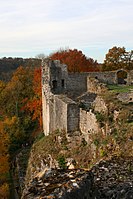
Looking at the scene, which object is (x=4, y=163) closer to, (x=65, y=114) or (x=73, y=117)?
(x=65, y=114)

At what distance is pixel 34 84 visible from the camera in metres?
37.4

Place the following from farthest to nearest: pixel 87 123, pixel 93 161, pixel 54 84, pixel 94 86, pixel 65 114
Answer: pixel 54 84, pixel 94 86, pixel 65 114, pixel 87 123, pixel 93 161

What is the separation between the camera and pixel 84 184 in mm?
4199

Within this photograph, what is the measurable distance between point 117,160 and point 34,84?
102 feet

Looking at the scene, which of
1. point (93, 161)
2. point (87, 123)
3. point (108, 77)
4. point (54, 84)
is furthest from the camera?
point (108, 77)

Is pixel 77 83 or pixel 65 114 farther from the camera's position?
pixel 77 83

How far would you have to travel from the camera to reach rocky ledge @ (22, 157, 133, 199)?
13.1 ft

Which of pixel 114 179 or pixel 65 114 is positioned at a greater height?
pixel 114 179

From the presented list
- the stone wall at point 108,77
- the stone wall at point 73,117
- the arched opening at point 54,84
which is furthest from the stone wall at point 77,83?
the stone wall at point 73,117

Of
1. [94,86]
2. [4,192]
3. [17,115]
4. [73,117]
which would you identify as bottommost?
[4,192]

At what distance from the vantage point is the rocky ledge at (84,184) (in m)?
4.00

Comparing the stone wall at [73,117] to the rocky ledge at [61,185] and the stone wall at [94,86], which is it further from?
the rocky ledge at [61,185]

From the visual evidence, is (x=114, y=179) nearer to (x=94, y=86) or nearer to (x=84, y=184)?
(x=84, y=184)

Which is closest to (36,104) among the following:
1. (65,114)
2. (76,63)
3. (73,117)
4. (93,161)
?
(76,63)
